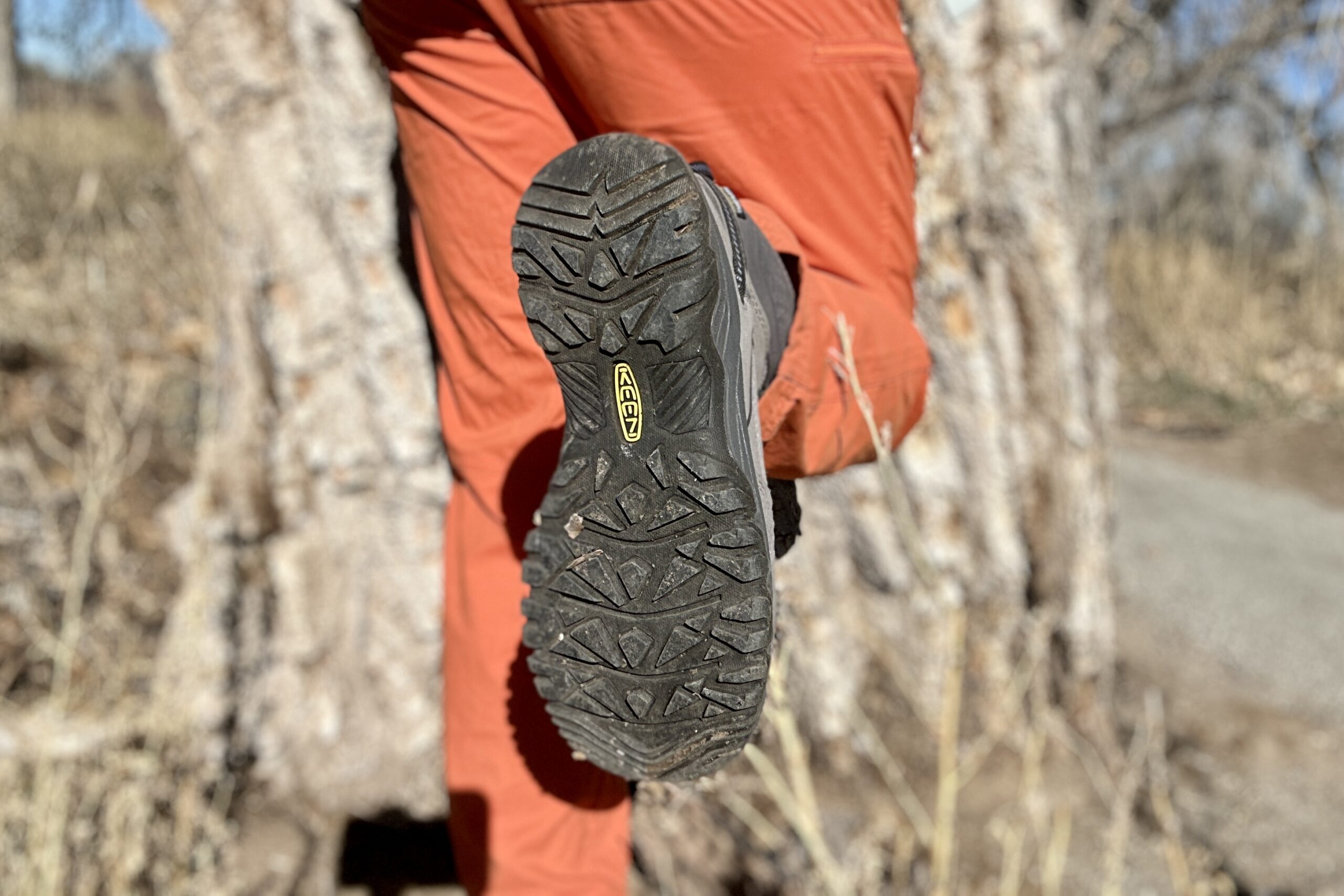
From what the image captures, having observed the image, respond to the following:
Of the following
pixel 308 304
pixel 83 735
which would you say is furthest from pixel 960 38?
pixel 83 735

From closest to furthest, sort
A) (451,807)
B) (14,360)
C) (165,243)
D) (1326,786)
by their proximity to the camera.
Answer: (451,807), (1326,786), (14,360), (165,243)

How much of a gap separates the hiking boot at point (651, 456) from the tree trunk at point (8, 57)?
8.39 metres

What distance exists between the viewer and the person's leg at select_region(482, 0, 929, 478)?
1146mm

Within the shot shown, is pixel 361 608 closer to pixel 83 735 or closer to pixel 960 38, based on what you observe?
pixel 83 735

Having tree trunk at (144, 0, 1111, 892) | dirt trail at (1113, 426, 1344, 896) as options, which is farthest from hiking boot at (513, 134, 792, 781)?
dirt trail at (1113, 426, 1344, 896)

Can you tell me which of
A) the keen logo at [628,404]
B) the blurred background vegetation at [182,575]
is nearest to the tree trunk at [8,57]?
the blurred background vegetation at [182,575]

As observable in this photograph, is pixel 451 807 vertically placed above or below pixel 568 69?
below

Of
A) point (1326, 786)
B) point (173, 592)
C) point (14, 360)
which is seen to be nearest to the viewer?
point (1326, 786)

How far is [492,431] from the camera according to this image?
4.41 ft

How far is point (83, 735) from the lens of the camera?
2.32 meters

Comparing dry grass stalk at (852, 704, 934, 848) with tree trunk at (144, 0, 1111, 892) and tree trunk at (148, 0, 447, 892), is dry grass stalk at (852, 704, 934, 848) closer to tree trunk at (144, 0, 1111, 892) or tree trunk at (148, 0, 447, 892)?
tree trunk at (144, 0, 1111, 892)

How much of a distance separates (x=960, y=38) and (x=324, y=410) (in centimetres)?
143

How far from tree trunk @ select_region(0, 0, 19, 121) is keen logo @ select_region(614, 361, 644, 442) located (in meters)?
8.44

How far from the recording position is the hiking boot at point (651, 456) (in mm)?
968
